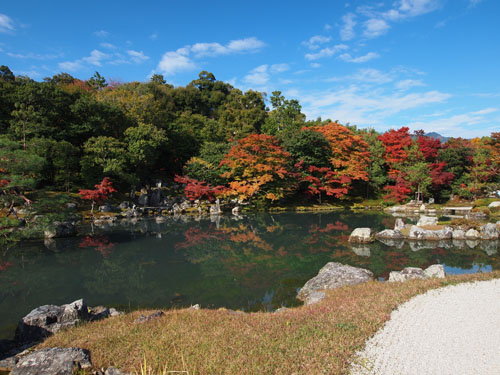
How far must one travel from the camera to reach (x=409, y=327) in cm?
511

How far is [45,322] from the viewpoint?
5.89 metres

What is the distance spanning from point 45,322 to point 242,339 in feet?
13.0

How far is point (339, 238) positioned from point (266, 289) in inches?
318

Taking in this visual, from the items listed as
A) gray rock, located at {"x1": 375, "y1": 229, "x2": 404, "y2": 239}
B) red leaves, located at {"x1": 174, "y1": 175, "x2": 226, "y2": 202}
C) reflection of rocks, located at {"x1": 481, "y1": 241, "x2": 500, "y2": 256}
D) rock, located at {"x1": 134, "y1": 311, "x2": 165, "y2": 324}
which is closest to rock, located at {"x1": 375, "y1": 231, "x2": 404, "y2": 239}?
gray rock, located at {"x1": 375, "y1": 229, "x2": 404, "y2": 239}

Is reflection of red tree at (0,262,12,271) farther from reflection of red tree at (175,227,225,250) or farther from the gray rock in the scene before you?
the gray rock

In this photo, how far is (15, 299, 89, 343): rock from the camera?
5.77 m

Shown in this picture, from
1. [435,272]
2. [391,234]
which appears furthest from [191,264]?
[391,234]

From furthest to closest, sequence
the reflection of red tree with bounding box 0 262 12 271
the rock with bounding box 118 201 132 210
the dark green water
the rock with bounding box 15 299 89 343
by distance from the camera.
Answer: the rock with bounding box 118 201 132 210, the reflection of red tree with bounding box 0 262 12 271, the dark green water, the rock with bounding box 15 299 89 343

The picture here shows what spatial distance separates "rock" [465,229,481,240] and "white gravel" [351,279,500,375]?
34.2 ft

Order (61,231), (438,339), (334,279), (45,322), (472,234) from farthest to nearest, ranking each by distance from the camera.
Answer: (61,231), (472,234), (334,279), (45,322), (438,339)

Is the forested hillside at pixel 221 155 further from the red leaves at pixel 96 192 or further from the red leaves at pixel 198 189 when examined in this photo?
the red leaves at pixel 96 192

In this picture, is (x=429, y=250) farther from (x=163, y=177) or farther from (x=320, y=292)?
(x=163, y=177)

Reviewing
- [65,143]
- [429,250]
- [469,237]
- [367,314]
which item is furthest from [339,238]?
[65,143]

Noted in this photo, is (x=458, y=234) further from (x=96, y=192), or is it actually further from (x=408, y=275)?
(x=96, y=192)
